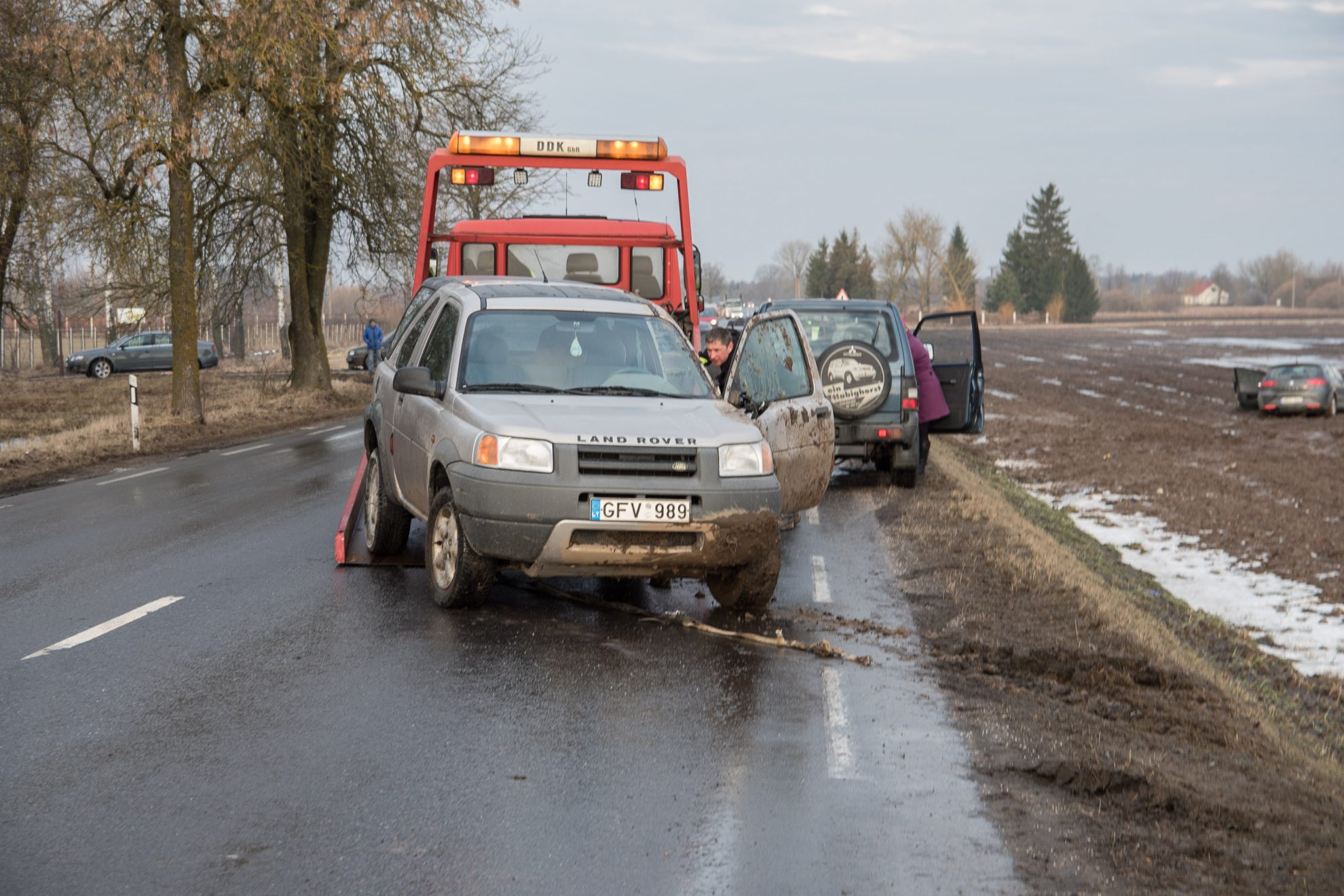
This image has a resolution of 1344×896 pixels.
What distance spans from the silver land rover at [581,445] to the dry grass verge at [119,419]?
353 inches

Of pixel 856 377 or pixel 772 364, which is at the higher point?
pixel 772 364

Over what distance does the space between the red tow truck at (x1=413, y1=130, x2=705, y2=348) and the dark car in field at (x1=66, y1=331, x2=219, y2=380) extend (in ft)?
131

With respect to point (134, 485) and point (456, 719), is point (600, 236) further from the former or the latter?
point (456, 719)

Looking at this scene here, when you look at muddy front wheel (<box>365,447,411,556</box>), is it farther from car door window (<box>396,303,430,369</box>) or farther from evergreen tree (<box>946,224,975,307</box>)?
evergreen tree (<box>946,224,975,307</box>)

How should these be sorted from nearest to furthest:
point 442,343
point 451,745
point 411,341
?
point 451,745, point 442,343, point 411,341

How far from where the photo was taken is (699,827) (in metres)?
4.90

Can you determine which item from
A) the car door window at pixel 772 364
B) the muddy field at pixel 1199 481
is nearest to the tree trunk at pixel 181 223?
the muddy field at pixel 1199 481

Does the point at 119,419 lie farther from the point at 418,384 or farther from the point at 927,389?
the point at 418,384

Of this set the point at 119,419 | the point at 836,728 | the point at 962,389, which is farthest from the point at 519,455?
Result: the point at 119,419

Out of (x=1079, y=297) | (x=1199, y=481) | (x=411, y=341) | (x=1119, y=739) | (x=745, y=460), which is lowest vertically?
(x=1199, y=481)

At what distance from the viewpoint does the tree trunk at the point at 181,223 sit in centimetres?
2217

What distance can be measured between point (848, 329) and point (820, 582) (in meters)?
6.89

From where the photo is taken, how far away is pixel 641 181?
14.3m

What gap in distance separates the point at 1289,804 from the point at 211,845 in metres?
3.79
